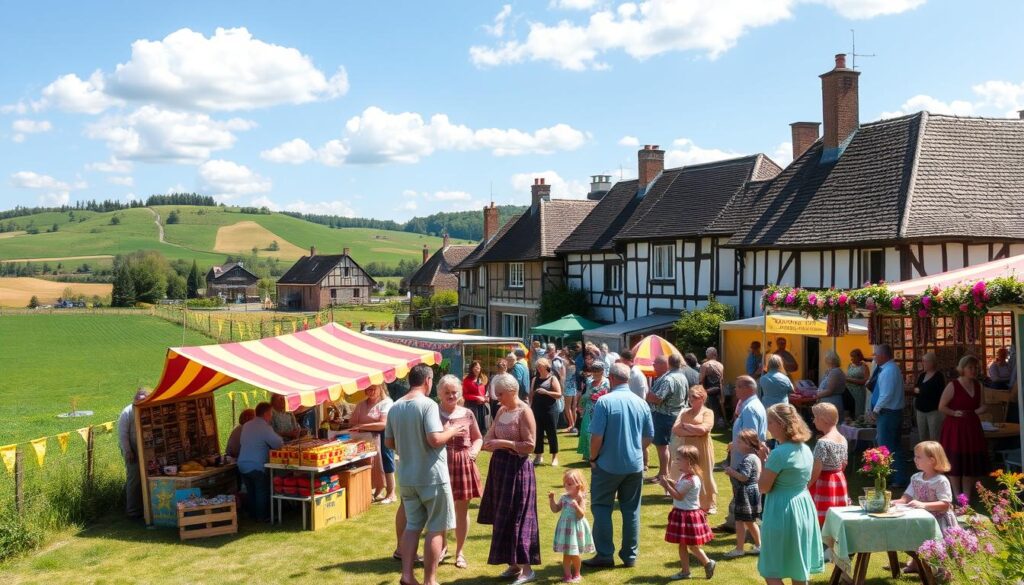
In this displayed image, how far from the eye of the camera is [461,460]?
755 cm

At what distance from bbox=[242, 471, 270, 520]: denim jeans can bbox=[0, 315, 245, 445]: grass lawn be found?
9098 millimetres

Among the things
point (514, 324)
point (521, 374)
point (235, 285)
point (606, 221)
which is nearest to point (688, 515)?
point (521, 374)

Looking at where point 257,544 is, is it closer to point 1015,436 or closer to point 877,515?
point 877,515

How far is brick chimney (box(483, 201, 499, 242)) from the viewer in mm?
40469

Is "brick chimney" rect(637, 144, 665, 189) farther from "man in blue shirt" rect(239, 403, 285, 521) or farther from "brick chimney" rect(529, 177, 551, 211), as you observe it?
"man in blue shirt" rect(239, 403, 285, 521)

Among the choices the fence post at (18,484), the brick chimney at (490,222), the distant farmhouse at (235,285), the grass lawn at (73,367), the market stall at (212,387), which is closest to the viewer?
the fence post at (18,484)

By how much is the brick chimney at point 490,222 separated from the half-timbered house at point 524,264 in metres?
2.16

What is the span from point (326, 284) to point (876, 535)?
7739 centimetres

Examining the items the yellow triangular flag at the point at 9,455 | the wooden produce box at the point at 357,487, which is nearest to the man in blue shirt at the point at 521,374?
the wooden produce box at the point at 357,487

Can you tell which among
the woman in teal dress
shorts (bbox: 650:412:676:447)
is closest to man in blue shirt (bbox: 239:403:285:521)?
shorts (bbox: 650:412:676:447)

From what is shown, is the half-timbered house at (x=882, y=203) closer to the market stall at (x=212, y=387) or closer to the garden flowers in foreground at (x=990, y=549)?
the market stall at (x=212, y=387)

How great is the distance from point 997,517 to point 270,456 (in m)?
7.14

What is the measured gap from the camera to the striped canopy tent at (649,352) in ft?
50.8

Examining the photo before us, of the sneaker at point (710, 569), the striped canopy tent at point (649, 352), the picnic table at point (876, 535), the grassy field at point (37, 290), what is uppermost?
the grassy field at point (37, 290)
